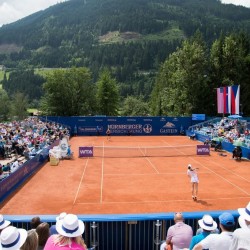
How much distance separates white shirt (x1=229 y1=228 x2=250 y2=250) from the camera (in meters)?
4.59

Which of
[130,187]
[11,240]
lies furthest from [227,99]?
[11,240]

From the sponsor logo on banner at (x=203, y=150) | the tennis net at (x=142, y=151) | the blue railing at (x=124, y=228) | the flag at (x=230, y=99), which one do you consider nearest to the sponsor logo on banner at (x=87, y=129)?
the tennis net at (x=142, y=151)

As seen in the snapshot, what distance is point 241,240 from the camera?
461cm

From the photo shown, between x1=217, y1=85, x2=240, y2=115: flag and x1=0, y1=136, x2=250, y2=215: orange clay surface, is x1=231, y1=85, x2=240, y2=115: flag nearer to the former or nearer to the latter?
x1=217, y1=85, x2=240, y2=115: flag

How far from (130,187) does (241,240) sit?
50.8ft

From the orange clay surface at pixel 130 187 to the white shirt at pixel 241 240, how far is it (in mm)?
11097

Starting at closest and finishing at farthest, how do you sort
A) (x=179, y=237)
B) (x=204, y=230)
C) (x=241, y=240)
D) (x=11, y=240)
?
(x=11, y=240), (x=241, y=240), (x=204, y=230), (x=179, y=237)

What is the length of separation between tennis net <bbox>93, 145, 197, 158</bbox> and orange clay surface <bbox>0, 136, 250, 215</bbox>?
197 cm

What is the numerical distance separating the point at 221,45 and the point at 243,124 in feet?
71.1

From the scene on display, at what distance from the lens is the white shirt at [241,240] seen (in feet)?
15.1

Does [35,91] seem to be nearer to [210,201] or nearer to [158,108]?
[158,108]

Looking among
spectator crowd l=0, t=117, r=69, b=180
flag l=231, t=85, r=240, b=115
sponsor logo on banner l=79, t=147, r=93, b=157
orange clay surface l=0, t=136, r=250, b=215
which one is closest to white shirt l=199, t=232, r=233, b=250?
orange clay surface l=0, t=136, r=250, b=215

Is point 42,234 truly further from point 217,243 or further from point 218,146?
point 218,146

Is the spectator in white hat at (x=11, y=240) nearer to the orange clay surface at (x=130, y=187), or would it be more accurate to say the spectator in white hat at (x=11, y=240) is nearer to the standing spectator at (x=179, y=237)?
the standing spectator at (x=179, y=237)
